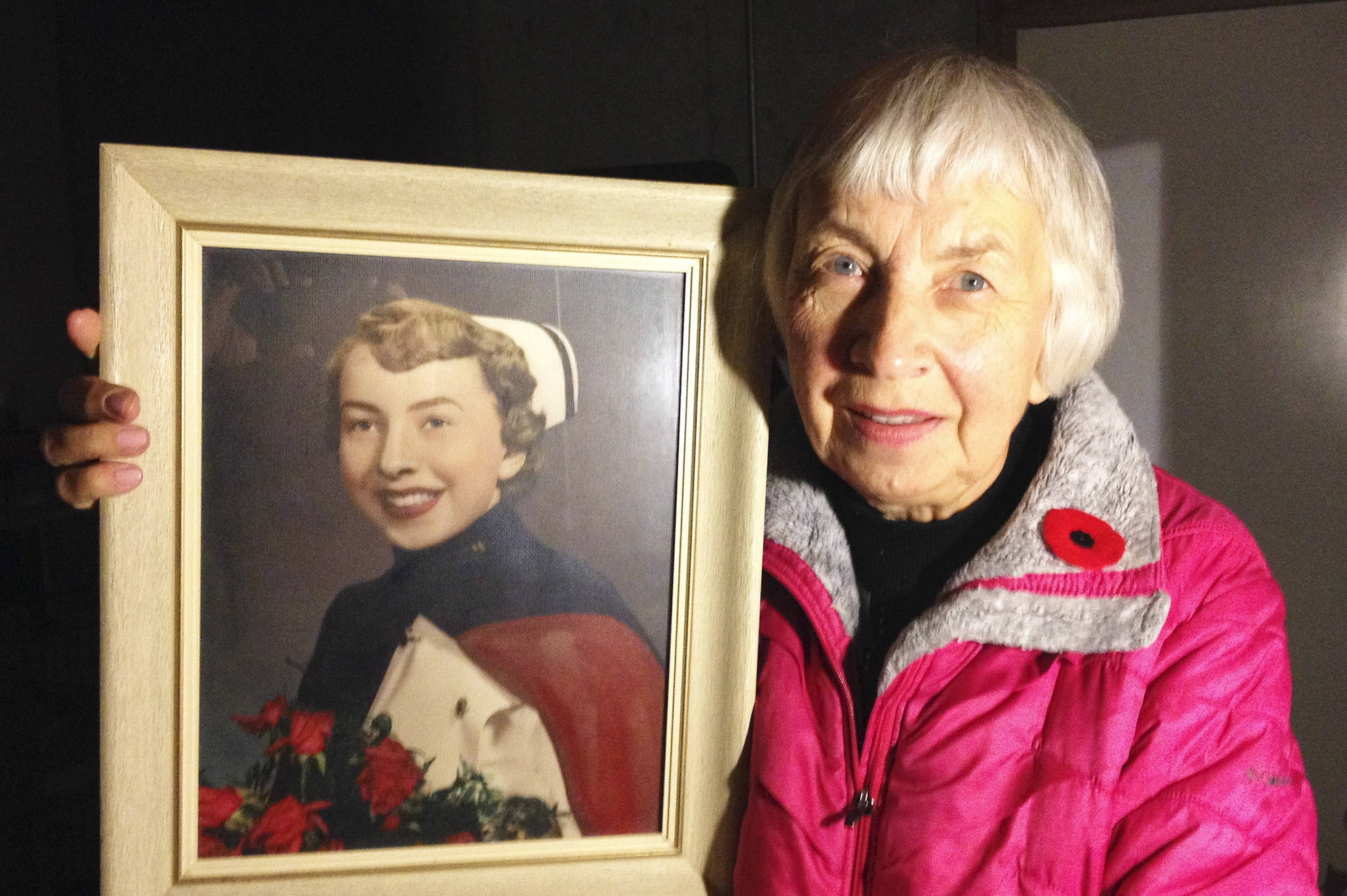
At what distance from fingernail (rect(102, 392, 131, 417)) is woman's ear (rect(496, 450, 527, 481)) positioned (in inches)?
11.9

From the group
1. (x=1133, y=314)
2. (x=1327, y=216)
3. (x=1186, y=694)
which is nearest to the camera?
(x=1186, y=694)

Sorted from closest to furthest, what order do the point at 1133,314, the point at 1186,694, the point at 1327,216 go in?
the point at 1186,694 < the point at 1327,216 < the point at 1133,314

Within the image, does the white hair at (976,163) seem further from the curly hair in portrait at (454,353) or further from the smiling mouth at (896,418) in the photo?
the curly hair in portrait at (454,353)

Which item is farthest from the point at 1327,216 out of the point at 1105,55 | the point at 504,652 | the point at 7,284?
the point at 7,284

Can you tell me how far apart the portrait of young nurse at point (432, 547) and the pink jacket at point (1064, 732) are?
16 cm

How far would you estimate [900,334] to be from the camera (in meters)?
0.82

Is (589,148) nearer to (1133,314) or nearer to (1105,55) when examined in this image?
(1105,55)

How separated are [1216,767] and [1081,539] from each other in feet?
Answer: 0.72

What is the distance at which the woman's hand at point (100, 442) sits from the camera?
76cm

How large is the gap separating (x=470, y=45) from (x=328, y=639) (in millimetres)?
1647

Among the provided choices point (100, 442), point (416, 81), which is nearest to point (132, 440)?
point (100, 442)

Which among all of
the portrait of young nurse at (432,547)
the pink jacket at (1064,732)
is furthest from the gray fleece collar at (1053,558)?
the portrait of young nurse at (432,547)

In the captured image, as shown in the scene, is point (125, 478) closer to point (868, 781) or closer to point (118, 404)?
point (118, 404)

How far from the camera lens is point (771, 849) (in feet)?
2.83
